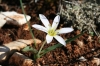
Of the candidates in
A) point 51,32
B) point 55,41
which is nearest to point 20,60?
point 51,32

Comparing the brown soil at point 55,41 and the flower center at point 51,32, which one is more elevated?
the flower center at point 51,32

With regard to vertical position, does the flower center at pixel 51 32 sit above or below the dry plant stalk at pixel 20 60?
above

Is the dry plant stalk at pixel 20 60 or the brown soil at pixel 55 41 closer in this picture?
the dry plant stalk at pixel 20 60

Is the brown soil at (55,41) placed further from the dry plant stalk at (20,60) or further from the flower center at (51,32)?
the flower center at (51,32)

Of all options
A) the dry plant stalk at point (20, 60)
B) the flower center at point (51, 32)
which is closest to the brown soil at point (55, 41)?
the dry plant stalk at point (20, 60)

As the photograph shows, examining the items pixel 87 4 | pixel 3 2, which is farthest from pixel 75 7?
pixel 3 2

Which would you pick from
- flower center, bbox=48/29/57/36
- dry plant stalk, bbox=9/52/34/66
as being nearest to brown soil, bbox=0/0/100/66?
dry plant stalk, bbox=9/52/34/66

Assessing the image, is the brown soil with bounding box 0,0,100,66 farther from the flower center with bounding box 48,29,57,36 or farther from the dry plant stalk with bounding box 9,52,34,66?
the flower center with bounding box 48,29,57,36

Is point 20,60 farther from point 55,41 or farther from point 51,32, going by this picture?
point 55,41

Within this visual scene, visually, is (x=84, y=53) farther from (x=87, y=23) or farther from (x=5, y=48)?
(x=5, y=48)

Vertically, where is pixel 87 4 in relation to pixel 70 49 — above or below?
above

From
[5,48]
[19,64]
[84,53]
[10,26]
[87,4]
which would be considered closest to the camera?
[19,64]
